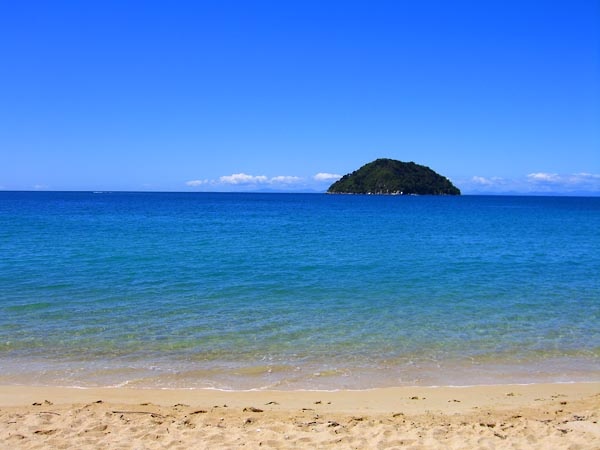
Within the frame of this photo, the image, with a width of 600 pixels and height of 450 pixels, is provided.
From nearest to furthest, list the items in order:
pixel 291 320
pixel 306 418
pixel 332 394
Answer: pixel 306 418 → pixel 332 394 → pixel 291 320

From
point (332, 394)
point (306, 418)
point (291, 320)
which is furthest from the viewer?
point (291, 320)

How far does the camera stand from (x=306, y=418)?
7363mm

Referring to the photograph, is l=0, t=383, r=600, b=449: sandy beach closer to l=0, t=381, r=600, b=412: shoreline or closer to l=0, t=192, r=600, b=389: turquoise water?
l=0, t=381, r=600, b=412: shoreline

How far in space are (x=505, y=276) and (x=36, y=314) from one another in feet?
55.4

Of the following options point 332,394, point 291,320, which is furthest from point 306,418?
point 291,320

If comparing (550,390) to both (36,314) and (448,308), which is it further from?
(36,314)

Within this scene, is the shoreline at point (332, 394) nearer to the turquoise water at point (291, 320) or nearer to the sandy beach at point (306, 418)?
the sandy beach at point (306, 418)

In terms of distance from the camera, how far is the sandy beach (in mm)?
6516

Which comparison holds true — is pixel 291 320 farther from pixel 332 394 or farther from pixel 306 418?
pixel 306 418

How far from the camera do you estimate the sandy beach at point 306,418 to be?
6.52m

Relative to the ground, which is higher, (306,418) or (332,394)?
(306,418)

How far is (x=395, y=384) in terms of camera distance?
30.2ft

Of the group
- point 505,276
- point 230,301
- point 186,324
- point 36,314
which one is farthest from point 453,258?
point 36,314

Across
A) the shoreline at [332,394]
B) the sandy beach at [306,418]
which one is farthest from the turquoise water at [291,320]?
the sandy beach at [306,418]
